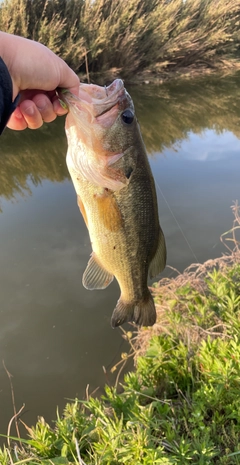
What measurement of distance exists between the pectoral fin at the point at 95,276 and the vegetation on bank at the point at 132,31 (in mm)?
9253

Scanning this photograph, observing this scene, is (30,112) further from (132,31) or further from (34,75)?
(132,31)

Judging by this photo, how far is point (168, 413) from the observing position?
210 cm

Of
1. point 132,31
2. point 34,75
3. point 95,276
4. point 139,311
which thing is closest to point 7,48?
point 34,75

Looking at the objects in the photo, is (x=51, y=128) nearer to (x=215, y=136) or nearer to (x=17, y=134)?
(x=17, y=134)

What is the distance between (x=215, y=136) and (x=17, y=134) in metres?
4.87

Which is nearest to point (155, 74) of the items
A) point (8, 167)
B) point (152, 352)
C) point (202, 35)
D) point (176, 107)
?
point (202, 35)

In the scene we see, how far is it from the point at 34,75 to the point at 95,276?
987mm

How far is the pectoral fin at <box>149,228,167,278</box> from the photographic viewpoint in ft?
5.93

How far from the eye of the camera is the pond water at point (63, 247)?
9.57 feet

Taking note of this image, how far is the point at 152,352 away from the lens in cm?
249

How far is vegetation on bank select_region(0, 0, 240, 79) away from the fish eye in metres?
9.10

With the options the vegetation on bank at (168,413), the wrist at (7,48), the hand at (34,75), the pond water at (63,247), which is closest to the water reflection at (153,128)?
the pond water at (63,247)

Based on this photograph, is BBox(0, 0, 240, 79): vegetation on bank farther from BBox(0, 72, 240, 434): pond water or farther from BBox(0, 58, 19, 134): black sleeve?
BBox(0, 58, 19, 134): black sleeve

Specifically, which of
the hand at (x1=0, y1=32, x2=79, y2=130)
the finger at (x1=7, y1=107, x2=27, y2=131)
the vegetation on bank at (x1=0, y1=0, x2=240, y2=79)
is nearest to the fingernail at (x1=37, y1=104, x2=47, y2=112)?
the hand at (x1=0, y1=32, x2=79, y2=130)
